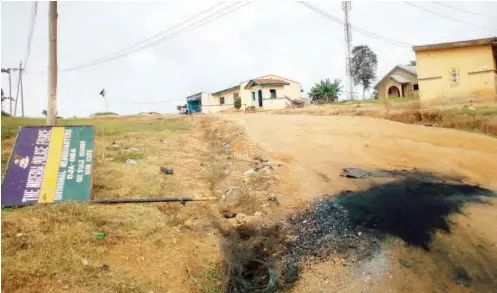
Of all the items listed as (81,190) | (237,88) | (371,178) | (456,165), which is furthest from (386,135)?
(237,88)

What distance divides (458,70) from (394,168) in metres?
11.8

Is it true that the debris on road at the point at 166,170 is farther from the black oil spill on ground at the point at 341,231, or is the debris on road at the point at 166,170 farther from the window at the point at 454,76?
the window at the point at 454,76

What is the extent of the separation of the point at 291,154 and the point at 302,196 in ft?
10.4

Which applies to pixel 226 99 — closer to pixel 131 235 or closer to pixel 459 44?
pixel 459 44

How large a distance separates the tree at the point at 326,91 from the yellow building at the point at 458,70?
43.8ft

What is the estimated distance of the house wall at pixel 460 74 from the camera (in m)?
17.0

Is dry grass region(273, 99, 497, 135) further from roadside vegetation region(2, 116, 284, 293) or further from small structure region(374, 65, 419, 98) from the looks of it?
small structure region(374, 65, 419, 98)

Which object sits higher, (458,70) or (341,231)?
(458,70)

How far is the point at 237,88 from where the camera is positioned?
3519 centimetres

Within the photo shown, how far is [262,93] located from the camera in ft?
107

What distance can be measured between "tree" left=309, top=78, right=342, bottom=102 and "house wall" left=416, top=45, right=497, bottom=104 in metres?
13.3

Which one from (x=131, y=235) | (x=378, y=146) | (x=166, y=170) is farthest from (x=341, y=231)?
(x=378, y=146)

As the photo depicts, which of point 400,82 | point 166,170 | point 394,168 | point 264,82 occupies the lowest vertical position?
point 394,168

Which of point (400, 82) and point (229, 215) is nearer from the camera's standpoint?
point (229, 215)
